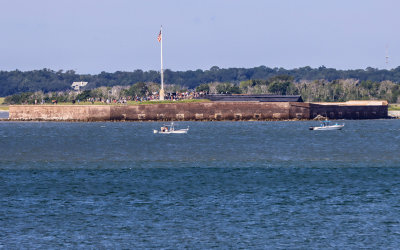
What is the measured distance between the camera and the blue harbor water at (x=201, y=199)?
98.0 ft

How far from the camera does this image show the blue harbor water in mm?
29875

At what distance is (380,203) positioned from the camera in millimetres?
38312

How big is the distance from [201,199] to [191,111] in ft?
354

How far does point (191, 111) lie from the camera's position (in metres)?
148

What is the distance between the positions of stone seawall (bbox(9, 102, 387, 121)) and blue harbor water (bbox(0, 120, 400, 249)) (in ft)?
230

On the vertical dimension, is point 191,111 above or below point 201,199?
above

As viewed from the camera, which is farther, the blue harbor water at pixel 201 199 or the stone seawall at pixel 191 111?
the stone seawall at pixel 191 111

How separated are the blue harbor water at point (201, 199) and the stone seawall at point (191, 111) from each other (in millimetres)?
70159

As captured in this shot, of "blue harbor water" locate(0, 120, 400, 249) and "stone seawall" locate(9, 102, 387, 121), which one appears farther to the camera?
"stone seawall" locate(9, 102, 387, 121)

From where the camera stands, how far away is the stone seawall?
147125 millimetres

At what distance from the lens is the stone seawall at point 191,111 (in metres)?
147

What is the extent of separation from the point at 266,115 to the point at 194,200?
11066 cm

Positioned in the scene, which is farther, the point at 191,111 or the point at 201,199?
the point at 191,111

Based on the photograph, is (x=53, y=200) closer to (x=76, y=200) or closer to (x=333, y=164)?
(x=76, y=200)
